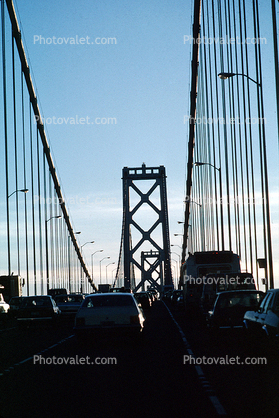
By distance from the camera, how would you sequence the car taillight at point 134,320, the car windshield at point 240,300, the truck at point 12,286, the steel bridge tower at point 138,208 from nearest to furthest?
the car taillight at point 134,320
the car windshield at point 240,300
the truck at point 12,286
the steel bridge tower at point 138,208

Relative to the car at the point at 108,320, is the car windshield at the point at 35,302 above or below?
below

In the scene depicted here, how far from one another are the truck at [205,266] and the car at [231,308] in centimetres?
946

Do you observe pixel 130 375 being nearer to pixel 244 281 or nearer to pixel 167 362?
pixel 167 362

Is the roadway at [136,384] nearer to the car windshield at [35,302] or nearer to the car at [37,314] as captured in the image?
the car at [37,314]

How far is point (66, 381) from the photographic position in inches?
362

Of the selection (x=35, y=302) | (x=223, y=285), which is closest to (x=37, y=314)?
(x=35, y=302)

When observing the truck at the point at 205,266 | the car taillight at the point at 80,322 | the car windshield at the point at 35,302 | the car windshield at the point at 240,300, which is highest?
the truck at the point at 205,266

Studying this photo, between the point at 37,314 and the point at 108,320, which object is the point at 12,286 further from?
the point at 108,320

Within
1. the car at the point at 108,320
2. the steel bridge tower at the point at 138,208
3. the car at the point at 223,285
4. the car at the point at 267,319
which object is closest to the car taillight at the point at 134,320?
the car at the point at 108,320

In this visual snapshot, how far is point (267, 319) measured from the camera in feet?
35.1

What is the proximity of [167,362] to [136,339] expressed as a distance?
136 inches

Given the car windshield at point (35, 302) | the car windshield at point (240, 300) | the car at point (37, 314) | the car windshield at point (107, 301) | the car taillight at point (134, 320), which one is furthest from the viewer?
the car windshield at point (35, 302)

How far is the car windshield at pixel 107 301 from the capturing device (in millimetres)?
15273

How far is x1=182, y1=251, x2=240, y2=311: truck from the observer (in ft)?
85.9
